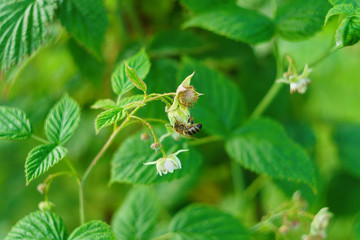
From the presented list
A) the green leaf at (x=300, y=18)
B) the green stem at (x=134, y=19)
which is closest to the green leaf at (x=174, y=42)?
the green stem at (x=134, y=19)

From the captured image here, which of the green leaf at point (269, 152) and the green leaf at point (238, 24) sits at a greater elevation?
the green leaf at point (238, 24)

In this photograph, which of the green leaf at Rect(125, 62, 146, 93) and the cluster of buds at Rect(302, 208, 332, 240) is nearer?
the green leaf at Rect(125, 62, 146, 93)

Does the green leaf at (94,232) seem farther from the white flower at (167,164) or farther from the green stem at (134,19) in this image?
the green stem at (134,19)

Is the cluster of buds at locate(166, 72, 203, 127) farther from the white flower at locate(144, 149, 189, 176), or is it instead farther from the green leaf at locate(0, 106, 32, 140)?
the green leaf at locate(0, 106, 32, 140)

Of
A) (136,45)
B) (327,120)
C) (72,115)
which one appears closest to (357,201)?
(327,120)

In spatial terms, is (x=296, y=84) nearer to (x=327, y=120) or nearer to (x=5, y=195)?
(x=327, y=120)

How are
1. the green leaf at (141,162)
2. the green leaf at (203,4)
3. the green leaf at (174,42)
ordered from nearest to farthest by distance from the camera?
the green leaf at (141,162) → the green leaf at (203,4) → the green leaf at (174,42)

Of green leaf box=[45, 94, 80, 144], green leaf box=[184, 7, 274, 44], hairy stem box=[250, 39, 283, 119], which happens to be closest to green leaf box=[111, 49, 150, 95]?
green leaf box=[45, 94, 80, 144]
